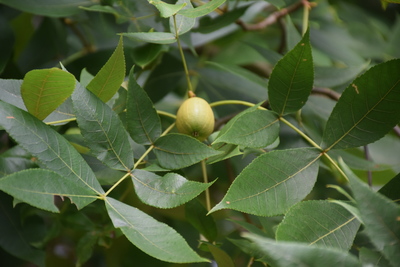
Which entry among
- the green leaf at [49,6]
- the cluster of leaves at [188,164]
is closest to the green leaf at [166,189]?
the cluster of leaves at [188,164]

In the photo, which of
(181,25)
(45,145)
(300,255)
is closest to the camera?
(300,255)

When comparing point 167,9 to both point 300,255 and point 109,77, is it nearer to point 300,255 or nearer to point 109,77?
point 109,77

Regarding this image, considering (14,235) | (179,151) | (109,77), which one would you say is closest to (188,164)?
(179,151)

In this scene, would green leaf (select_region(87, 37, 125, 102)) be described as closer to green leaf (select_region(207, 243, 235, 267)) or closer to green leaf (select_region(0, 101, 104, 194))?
green leaf (select_region(0, 101, 104, 194))

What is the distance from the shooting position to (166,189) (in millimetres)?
451

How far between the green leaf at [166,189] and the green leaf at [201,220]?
3.8 inches

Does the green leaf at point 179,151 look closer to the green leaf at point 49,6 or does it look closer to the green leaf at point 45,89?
the green leaf at point 45,89

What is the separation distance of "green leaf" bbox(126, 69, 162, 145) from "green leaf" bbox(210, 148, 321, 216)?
120 millimetres

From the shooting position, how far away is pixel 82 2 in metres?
0.72

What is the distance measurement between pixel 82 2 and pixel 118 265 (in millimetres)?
499

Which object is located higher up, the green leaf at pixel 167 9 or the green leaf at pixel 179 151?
the green leaf at pixel 167 9

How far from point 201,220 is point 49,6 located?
0.39 meters

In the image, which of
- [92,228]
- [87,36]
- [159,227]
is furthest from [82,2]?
[159,227]

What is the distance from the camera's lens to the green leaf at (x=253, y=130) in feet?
1.51
